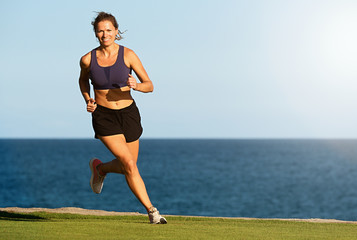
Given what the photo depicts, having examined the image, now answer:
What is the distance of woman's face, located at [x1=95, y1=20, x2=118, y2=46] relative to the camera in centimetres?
643

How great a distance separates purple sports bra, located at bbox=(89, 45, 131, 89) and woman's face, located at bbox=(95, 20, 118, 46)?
18 centimetres

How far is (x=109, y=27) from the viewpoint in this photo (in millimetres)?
Result: 6434

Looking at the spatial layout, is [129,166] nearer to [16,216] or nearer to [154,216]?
[154,216]

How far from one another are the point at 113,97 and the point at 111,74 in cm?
27

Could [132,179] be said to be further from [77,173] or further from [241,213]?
[77,173]

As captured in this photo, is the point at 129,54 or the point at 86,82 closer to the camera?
the point at 129,54

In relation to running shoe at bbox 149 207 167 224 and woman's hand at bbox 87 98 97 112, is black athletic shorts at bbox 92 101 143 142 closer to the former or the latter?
woman's hand at bbox 87 98 97 112

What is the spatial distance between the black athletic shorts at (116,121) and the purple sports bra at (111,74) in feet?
0.91

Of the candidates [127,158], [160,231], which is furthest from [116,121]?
[160,231]

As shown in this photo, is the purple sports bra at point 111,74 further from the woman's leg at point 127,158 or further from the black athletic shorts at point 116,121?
the woman's leg at point 127,158

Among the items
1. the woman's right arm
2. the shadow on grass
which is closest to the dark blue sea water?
the shadow on grass

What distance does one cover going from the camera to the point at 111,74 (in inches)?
249

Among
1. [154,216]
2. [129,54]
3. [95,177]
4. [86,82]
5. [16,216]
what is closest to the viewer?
[129,54]

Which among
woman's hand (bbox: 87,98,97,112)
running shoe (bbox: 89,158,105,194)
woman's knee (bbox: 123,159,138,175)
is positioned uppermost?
woman's hand (bbox: 87,98,97,112)
